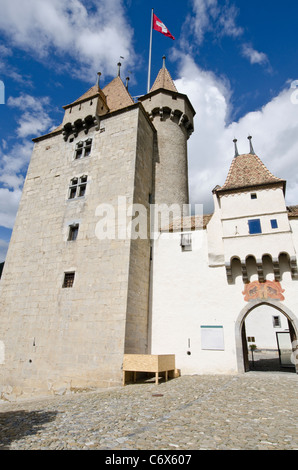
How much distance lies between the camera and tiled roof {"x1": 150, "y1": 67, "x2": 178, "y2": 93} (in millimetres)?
20780

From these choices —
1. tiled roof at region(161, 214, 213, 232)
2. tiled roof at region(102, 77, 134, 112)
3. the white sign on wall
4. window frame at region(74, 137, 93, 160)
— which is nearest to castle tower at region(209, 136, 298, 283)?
tiled roof at region(161, 214, 213, 232)

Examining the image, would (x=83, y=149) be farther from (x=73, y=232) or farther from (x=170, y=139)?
(x=170, y=139)

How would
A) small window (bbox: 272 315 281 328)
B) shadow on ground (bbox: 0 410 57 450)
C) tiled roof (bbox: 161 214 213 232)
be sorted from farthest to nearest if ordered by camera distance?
small window (bbox: 272 315 281 328), tiled roof (bbox: 161 214 213 232), shadow on ground (bbox: 0 410 57 450)

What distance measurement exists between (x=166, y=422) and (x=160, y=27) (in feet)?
81.1

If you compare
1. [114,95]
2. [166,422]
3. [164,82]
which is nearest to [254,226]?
[166,422]

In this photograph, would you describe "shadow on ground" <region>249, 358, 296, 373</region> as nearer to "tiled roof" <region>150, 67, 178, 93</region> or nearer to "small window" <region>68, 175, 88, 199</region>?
"small window" <region>68, 175, 88, 199</region>

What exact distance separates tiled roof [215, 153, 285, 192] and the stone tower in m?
3.79

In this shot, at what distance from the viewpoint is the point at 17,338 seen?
13.3 m

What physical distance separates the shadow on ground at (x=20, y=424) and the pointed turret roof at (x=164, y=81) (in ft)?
67.3

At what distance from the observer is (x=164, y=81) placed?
833 inches

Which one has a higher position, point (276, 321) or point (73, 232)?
point (73, 232)

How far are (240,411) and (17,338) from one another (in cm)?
1128

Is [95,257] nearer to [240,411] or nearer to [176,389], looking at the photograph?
[176,389]
